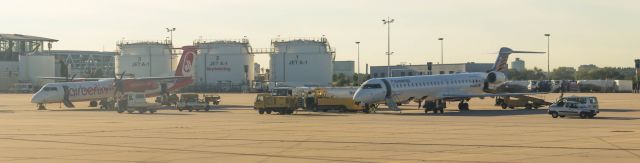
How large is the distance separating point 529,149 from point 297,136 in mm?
9634

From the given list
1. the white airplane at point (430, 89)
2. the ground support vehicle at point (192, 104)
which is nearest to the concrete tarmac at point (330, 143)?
the white airplane at point (430, 89)

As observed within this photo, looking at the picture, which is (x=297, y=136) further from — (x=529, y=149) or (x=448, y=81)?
(x=448, y=81)

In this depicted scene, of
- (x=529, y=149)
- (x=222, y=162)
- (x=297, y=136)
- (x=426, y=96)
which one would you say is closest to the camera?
(x=222, y=162)

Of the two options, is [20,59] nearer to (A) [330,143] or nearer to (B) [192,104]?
(B) [192,104]

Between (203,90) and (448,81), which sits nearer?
(448,81)

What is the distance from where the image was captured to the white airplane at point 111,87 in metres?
72.2

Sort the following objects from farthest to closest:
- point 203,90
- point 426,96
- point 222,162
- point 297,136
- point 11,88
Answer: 1. point 11,88
2. point 203,90
3. point 426,96
4. point 297,136
5. point 222,162

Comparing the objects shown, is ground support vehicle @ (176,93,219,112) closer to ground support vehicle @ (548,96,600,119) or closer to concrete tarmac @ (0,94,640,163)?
concrete tarmac @ (0,94,640,163)

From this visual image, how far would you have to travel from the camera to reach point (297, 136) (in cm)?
3241

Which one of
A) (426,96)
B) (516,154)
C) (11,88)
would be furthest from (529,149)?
(11,88)

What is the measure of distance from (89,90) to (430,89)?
29.6 metres

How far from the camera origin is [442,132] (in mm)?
34406

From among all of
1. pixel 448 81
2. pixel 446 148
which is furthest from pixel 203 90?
pixel 446 148

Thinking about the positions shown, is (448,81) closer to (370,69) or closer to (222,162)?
(222,162)
